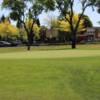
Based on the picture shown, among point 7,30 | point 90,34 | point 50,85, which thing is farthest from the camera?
point 90,34

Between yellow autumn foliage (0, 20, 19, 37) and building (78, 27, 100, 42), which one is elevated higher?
yellow autumn foliage (0, 20, 19, 37)

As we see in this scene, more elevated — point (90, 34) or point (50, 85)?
point (50, 85)

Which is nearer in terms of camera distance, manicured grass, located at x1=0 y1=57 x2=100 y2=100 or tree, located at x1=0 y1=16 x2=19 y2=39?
manicured grass, located at x1=0 y1=57 x2=100 y2=100

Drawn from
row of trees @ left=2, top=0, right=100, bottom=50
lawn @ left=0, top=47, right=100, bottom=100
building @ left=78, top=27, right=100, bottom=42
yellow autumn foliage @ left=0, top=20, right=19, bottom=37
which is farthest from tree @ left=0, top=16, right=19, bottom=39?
lawn @ left=0, top=47, right=100, bottom=100

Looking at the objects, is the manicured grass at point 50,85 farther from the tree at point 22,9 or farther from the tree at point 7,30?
the tree at point 7,30

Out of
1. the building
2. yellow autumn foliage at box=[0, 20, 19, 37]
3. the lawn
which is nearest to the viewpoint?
the lawn

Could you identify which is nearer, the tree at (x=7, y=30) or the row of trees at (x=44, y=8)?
the row of trees at (x=44, y=8)

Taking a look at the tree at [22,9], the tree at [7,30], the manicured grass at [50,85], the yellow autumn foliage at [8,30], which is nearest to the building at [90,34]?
the yellow autumn foliage at [8,30]

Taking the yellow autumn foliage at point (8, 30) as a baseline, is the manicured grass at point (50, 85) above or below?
below

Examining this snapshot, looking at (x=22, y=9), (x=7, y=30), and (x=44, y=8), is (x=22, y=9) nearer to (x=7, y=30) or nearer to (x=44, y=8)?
(x=44, y=8)

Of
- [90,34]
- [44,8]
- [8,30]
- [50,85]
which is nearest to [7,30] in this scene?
[8,30]

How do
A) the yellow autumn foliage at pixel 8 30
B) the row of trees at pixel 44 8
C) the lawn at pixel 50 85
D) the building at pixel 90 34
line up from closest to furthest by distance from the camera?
the lawn at pixel 50 85 → the row of trees at pixel 44 8 → the yellow autumn foliage at pixel 8 30 → the building at pixel 90 34

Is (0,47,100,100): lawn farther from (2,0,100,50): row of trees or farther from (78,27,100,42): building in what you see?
(78,27,100,42): building

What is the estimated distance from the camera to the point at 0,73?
1689 centimetres
